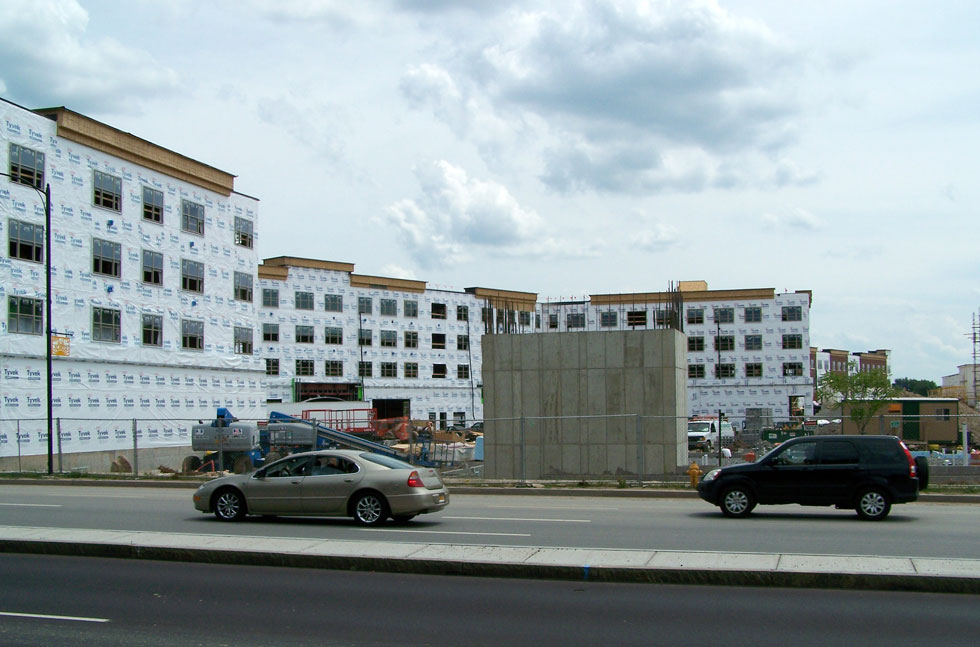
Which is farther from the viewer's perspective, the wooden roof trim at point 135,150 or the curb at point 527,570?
the wooden roof trim at point 135,150

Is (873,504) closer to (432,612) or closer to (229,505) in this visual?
(432,612)

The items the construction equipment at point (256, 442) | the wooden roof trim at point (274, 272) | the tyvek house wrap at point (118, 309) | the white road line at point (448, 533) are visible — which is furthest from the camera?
the wooden roof trim at point (274, 272)

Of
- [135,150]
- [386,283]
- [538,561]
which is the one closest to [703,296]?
[386,283]

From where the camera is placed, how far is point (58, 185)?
4244cm

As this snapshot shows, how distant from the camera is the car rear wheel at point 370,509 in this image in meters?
15.8

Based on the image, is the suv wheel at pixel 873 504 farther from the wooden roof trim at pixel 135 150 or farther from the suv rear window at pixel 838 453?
the wooden roof trim at pixel 135 150

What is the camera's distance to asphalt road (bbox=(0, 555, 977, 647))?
26.9 ft

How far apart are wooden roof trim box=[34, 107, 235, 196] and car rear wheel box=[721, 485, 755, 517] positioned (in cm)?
3748

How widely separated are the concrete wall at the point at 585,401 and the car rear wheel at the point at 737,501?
34.7 ft

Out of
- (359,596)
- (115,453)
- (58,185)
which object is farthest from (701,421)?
(359,596)

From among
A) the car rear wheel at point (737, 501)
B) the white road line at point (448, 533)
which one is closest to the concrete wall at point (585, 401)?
the car rear wheel at point (737, 501)

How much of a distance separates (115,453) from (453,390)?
44.9 meters

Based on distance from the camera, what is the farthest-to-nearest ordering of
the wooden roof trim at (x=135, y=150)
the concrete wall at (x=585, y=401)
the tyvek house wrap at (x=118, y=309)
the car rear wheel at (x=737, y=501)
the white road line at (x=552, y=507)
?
the wooden roof trim at (x=135, y=150), the tyvek house wrap at (x=118, y=309), the concrete wall at (x=585, y=401), the white road line at (x=552, y=507), the car rear wheel at (x=737, y=501)

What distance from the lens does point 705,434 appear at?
154 ft
